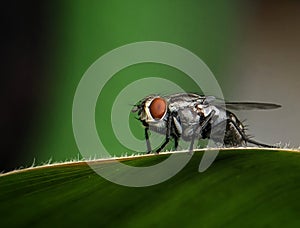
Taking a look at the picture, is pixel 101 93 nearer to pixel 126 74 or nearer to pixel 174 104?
pixel 126 74

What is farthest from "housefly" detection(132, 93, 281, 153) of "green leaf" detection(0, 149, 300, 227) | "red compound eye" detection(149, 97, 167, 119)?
"green leaf" detection(0, 149, 300, 227)

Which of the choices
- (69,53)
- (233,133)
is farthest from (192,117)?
(69,53)

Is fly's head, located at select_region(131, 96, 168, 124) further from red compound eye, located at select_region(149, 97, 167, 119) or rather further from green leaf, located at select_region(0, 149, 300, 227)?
green leaf, located at select_region(0, 149, 300, 227)

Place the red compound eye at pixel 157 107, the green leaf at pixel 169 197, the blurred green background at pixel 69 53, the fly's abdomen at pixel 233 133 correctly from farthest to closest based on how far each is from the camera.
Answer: the blurred green background at pixel 69 53
the fly's abdomen at pixel 233 133
the red compound eye at pixel 157 107
the green leaf at pixel 169 197

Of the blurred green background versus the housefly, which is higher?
the blurred green background

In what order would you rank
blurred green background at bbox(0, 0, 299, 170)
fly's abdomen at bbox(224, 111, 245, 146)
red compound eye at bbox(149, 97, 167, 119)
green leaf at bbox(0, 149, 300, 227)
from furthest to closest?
blurred green background at bbox(0, 0, 299, 170) < fly's abdomen at bbox(224, 111, 245, 146) < red compound eye at bbox(149, 97, 167, 119) < green leaf at bbox(0, 149, 300, 227)

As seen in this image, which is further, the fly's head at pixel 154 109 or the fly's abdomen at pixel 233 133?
the fly's abdomen at pixel 233 133

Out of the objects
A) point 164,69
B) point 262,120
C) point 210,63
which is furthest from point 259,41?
point 164,69

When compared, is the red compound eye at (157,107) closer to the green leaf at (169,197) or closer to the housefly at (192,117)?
the housefly at (192,117)

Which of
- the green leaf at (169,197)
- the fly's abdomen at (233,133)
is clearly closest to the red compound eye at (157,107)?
the fly's abdomen at (233,133)
